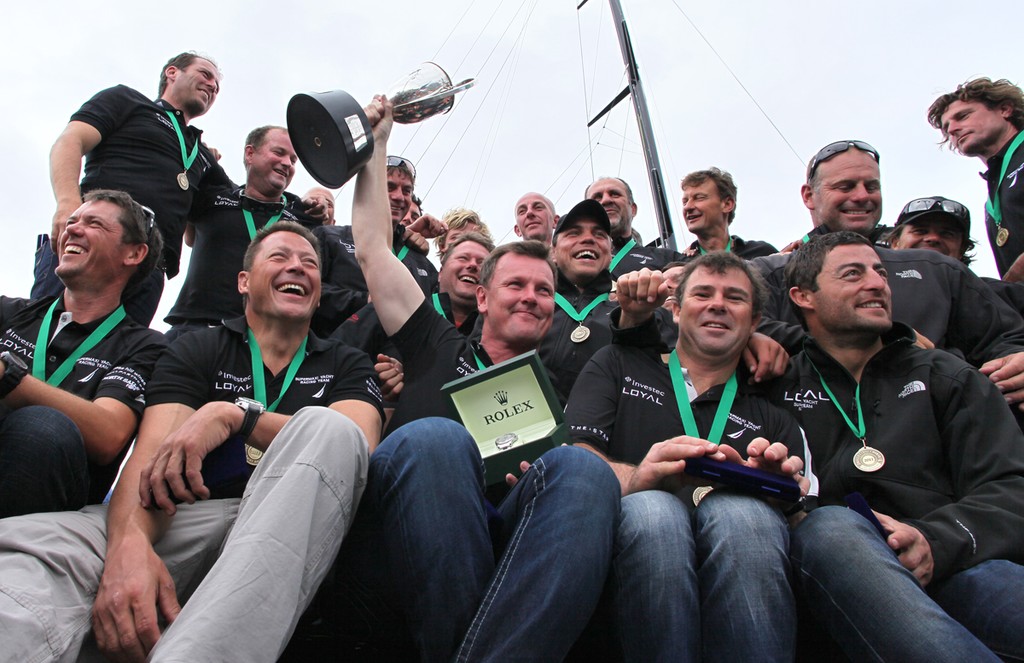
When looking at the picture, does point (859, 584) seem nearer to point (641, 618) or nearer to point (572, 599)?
point (641, 618)

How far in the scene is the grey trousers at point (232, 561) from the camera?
62.7 inches

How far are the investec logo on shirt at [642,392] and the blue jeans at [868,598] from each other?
2.26ft

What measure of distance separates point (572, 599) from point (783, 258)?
8.99ft

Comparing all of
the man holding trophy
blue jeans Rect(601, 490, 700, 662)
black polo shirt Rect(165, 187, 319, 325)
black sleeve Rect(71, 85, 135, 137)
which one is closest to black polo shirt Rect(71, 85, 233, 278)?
black sleeve Rect(71, 85, 135, 137)

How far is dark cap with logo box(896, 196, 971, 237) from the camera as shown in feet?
13.0

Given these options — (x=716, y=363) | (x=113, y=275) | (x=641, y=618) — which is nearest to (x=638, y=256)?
(x=716, y=363)

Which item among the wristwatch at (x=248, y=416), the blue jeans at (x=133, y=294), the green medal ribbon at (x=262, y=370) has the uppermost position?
the blue jeans at (x=133, y=294)

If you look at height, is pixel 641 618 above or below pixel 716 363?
below

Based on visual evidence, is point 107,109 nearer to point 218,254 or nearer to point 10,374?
point 218,254

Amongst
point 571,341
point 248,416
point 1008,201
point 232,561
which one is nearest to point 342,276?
point 571,341

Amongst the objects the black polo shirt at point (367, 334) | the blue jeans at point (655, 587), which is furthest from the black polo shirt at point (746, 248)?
the blue jeans at point (655, 587)

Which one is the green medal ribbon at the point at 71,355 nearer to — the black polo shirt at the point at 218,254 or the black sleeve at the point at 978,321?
the black polo shirt at the point at 218,254

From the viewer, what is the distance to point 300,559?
5.80ft

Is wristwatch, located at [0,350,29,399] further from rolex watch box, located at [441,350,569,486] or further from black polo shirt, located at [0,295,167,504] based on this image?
rolex watch box, located at [441,350,569,486]
